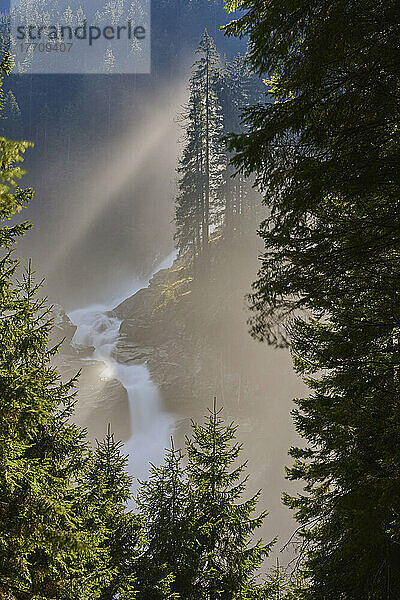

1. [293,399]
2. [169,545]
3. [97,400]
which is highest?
[97,400]

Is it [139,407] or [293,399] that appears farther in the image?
[139,407]

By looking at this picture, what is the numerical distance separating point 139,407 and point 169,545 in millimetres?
16572

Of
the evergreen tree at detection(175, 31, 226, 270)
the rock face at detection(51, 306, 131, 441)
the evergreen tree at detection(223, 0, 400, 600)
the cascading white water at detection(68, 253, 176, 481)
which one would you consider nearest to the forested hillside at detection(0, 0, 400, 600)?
the evergreen tree at detection(223, 0, 400, 600)

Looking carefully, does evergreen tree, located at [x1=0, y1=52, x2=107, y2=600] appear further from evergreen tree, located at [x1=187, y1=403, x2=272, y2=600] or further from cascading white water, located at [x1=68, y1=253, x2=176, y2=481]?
cascading white water, located at [x1=68, y1=253, x2=176, y2=481]

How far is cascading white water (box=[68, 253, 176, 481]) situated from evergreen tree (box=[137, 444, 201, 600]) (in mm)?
10861

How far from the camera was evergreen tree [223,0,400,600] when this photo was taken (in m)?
3.14

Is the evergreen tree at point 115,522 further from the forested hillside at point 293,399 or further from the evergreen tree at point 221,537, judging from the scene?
the evergreen tree at point 221,537

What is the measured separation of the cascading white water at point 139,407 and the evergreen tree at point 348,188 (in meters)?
16.5

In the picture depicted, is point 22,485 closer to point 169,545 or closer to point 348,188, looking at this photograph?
point 348,188

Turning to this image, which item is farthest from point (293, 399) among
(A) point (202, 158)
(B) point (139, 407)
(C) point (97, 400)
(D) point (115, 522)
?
(A) point (202, 158)

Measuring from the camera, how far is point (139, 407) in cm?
2380

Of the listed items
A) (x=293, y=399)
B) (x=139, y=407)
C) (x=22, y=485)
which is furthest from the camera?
(x=139, y=407)

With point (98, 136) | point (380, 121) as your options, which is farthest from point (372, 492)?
point (98, 136)

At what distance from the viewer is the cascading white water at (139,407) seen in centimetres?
2156
